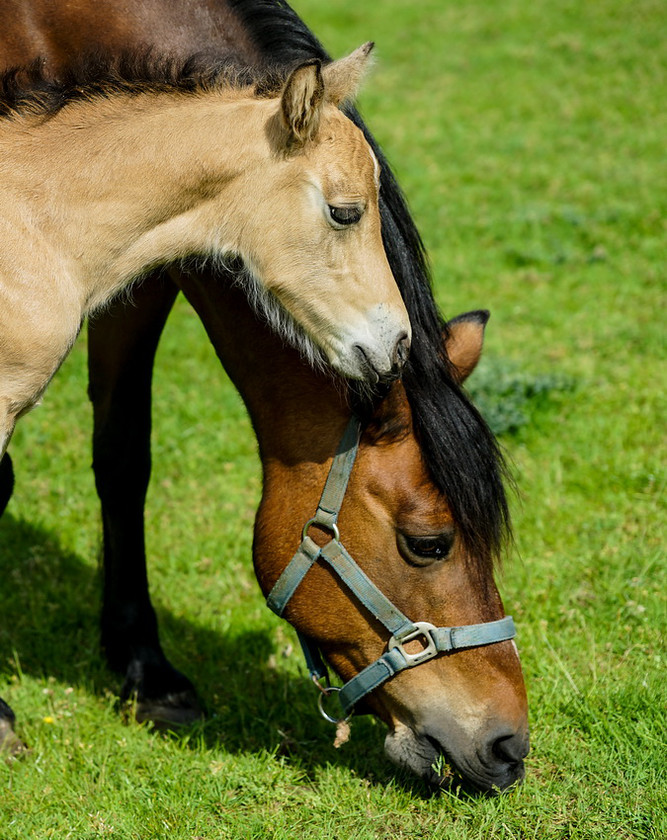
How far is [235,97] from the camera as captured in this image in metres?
2.73

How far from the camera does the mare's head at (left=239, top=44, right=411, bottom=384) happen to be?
8.36ft

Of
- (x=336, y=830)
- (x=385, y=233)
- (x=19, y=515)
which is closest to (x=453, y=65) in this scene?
(x=19, y=515)

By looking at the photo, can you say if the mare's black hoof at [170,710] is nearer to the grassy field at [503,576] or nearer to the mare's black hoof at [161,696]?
the mare's black hoof at [161,696]

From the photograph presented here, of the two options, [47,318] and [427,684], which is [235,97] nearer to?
[47,318]

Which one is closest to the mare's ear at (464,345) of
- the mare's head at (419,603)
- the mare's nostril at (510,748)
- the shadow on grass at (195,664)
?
the mare's head at (419,603)

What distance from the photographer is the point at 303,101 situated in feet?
8.05

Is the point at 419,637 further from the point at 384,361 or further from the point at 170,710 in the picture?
the point at 170,710

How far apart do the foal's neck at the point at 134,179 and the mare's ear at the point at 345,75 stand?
0.52 feet

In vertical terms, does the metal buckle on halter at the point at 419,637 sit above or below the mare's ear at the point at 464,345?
below

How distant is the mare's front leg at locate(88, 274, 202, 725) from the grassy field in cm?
15

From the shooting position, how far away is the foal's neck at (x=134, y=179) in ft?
8.64

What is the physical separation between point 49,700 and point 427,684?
1.67 metres

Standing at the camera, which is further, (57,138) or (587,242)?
(587,242)

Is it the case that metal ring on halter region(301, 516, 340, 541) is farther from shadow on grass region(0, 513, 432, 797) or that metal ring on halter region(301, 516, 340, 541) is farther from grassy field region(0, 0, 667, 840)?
shadow on grass region(0, 513, 432, 797)
